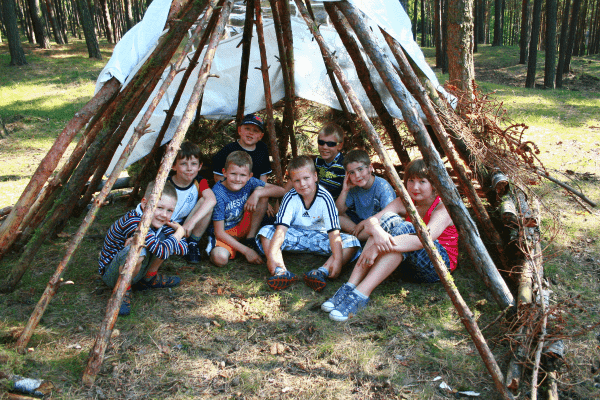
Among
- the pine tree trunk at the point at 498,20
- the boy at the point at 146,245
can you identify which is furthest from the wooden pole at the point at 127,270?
the pine tree trunk at the point at 498,20

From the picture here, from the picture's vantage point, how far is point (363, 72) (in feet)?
14.1

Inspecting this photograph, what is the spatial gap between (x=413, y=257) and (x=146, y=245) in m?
2.07

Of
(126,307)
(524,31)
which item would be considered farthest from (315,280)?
(524,31)

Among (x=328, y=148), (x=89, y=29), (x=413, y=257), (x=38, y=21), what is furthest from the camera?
(x=38, y=21)

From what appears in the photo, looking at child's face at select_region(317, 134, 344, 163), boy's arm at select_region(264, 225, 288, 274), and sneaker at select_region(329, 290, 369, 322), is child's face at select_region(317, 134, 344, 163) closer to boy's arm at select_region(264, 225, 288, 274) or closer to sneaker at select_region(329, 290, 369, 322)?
boy's arm at select_region(264, 225, 288, 274)

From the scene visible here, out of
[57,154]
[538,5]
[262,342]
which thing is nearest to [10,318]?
[57,154]

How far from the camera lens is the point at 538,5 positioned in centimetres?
1280

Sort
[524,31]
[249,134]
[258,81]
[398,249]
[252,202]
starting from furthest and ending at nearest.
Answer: [524,31] < [258,81] < [249,134] < [252,202] < [398,249]

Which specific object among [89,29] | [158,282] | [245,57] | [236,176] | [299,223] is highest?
[89,29]

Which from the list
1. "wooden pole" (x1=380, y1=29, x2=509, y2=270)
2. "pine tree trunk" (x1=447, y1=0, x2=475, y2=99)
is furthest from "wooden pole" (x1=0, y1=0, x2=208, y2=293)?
"pine tree trunk" (x1=447, y1=0, x2=475, y2=99)

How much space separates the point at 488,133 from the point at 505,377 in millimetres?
2543

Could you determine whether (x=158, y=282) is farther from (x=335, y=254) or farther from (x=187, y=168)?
(x=335, y=254)

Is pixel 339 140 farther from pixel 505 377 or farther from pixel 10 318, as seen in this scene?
pixel 10 318

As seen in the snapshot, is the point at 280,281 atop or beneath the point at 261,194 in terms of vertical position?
beneath
